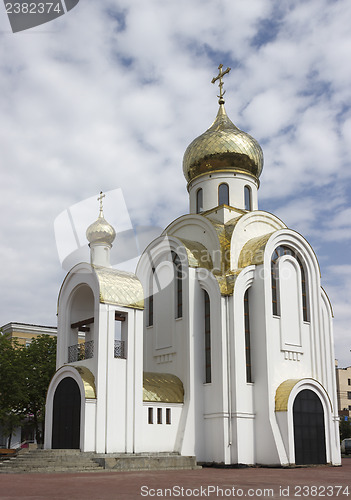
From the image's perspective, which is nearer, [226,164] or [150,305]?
[150,305]

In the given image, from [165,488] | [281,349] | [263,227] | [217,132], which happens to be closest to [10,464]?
[165,488]

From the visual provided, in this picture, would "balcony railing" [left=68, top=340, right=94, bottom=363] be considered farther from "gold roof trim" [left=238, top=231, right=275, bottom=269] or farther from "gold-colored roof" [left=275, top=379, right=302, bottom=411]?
"gold-colored roof" [left=275, top=379, right=302, bottom=411]

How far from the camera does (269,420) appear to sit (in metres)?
17.3

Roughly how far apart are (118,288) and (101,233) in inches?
128

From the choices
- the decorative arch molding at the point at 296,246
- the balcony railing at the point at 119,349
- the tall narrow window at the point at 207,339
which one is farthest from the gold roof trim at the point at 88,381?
the decorative arch molding at the point at 296,246

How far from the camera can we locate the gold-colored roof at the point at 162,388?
17.2 meters

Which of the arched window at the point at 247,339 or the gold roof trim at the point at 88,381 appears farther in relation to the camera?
the arched window at the point at 247,339

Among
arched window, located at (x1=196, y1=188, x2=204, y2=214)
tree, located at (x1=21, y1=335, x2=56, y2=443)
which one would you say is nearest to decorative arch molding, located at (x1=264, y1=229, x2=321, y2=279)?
arched window, located at (x1=196, y1=188, x2=204, y2=214)

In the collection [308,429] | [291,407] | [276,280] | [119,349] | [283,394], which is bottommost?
[308,429]

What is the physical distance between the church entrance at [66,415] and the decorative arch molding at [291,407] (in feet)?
19.9

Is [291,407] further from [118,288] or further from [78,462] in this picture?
[78,462]

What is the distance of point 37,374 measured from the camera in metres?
25.1

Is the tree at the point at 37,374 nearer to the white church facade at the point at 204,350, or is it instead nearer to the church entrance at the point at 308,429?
the white church facade at the point at 204,350

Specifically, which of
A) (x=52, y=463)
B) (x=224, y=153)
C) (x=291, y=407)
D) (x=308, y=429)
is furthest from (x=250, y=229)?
(x=52, y=463)
